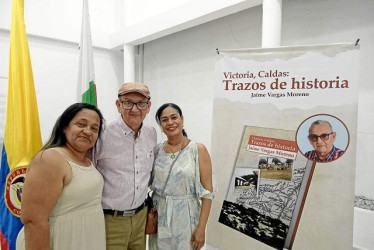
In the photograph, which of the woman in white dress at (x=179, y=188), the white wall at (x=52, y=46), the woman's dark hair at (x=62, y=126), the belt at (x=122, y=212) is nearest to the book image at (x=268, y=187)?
the woman in white dress at (x=179, y=188)

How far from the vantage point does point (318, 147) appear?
4.91 feet

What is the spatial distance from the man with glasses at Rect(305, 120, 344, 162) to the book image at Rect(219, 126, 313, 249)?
0.06m

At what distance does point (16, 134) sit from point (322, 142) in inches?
76.0

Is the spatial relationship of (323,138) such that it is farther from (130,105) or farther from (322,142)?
(130,105)

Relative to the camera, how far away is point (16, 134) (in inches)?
72.4

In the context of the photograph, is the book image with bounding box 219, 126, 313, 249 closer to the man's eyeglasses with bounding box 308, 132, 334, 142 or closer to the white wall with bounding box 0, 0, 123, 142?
the man's eyeglasses with bounding box 308, 132, 334, 142

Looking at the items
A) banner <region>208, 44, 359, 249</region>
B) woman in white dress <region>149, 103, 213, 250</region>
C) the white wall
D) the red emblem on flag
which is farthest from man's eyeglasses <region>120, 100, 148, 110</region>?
the white wall

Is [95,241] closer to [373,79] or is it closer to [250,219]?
[250,219]

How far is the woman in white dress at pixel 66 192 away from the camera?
42.8 inches

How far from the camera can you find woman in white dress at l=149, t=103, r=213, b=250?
1.52 metres

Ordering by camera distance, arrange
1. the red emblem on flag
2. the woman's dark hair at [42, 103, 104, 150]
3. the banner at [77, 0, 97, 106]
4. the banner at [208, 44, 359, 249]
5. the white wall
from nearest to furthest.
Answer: the woman's dark hair at [42, 103, 104, 150], the banner at [208, 44, 359, 249], the red emblem on flag, the banner at [77, 0, 97, 106], the white wall

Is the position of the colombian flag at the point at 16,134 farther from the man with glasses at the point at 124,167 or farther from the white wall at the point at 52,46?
the white wall at the point at 52,46

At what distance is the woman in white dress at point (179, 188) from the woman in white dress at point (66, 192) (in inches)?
13.8

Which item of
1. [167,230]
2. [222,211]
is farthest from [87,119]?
[222,211]
